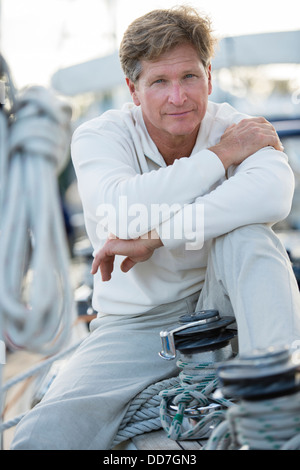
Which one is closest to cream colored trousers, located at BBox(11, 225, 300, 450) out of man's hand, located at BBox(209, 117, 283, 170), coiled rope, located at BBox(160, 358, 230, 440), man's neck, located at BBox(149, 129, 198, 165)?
coiled rope, located at BBox(160, 358, 230, 440)

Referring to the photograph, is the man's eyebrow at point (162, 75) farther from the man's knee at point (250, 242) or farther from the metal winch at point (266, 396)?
the metal winch at point (266, 396)

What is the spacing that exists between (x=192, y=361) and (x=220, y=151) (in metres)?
0.60

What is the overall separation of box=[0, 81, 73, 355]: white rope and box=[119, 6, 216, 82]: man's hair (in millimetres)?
916

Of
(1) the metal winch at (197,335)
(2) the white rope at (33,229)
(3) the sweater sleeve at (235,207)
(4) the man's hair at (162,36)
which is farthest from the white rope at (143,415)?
(4) the man's hair at (162,36)

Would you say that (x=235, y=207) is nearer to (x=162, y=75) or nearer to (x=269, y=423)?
(x=162, y=75)

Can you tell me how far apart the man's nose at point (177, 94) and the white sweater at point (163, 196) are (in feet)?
0.60

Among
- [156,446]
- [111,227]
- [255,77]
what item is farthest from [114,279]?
[255,77]

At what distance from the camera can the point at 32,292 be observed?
1134mm

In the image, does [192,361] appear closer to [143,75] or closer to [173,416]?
[173,416]

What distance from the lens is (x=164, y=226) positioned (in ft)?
6.00

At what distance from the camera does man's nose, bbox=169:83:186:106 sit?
80.0 inches

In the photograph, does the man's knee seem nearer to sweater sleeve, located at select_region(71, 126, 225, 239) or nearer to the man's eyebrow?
sweater sleeve, located at select_region(71, 126, 225, 239)

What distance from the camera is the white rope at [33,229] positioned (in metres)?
1.12

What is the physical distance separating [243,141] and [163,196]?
0.33 m
